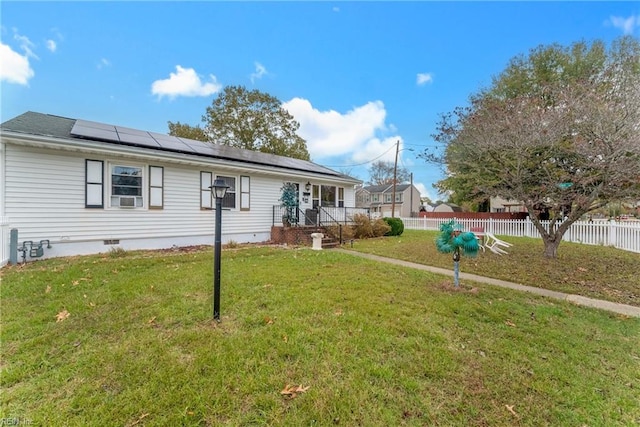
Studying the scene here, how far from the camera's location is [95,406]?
2.14 meters

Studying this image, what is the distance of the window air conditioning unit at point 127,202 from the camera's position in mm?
8766

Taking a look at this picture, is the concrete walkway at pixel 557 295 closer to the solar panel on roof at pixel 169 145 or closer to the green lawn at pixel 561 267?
the green lawn at pixel 561 267

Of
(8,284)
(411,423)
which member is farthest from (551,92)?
(8,284)

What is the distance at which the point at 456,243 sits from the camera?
4926 millimetres

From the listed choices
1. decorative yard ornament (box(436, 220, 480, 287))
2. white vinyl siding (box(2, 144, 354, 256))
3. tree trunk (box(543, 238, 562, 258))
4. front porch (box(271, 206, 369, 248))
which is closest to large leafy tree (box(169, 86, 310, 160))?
front porch (box(271, 206, 369, 248))

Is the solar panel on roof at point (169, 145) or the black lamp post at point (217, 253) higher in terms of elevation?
the solar panel on roof at point (169, 145)

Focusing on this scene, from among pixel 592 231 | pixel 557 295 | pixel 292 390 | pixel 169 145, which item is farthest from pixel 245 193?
pixel 592 231

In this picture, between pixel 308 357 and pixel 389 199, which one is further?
pixel 389 199

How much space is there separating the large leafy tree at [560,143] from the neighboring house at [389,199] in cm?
3150

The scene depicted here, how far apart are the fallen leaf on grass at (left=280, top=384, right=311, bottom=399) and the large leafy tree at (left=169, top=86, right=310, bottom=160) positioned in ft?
84.9

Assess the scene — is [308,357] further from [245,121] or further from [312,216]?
[245,121]

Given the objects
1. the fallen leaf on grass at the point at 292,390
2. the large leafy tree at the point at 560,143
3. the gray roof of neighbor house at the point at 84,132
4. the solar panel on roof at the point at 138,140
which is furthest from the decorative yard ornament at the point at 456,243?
the solar panel on roof at the point at 138,140

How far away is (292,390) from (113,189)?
905cm

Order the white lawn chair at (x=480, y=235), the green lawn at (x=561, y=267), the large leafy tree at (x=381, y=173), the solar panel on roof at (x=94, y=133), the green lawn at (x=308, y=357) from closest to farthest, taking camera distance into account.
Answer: the green lawn at (x=308, y=357) < the green lawn at (x=561, y=267) < the solar panel on roof at (x=94, y=133) < the white lawn chair at (x=480, y=235) < the large leafy tree at (x=381, y=173)
